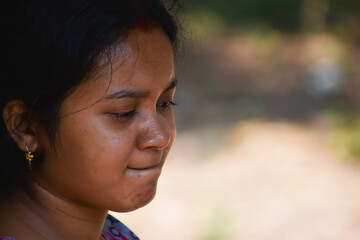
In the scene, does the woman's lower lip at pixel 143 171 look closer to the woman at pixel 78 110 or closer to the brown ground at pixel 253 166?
the woman at pixel 78 110

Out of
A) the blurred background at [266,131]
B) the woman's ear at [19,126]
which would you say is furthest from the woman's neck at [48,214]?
the blurred background at [266,131]

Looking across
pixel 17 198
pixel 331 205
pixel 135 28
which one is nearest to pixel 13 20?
pixel 135 28

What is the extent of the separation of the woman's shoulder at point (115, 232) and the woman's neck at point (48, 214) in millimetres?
183

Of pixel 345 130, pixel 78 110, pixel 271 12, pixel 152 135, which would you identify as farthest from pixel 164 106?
pixel 271 12

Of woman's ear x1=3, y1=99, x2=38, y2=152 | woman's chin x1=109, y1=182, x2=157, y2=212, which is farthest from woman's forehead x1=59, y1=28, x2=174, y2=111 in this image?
woman's chin x1=109, y1=182, x2=157, y2=212

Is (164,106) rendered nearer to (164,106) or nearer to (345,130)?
(164,106)

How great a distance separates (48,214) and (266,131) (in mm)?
3797

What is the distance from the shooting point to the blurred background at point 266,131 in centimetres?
395

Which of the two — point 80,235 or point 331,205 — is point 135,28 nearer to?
point 80,235

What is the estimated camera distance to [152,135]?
4.51ft

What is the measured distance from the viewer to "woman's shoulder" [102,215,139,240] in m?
1.70

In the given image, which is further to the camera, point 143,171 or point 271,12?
point 271,12

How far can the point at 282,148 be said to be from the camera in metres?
4.78

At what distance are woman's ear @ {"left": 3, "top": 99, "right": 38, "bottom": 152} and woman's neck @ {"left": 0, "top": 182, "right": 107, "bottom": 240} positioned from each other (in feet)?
0.36
